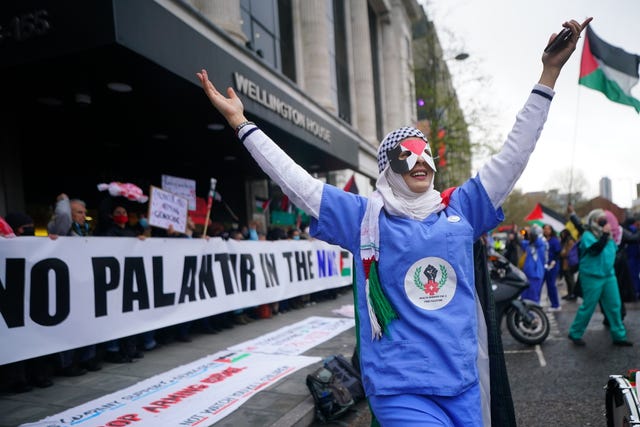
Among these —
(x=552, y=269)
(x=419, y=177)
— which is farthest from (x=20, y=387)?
(x=552, y=269)

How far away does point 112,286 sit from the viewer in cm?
558

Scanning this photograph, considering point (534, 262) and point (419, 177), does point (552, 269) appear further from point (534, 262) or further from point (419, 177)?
point (419, 177)

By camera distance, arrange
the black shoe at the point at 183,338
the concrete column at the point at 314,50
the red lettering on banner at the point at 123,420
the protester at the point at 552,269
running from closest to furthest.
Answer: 1. the red lettering on banner at the point at 123,420
2. the black shoe at the point at 183,338
3. the protester at the point at 552,269
4. the concrete column at the point at 314,50

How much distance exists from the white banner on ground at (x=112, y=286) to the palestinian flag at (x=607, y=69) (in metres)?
6.07

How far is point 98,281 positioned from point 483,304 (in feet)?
15.2

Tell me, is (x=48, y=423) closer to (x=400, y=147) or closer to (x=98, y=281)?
(x=98, y=281)

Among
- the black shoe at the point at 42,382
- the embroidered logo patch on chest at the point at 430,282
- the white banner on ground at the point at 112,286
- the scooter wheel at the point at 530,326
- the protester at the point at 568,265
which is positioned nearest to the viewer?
the embroidered logo patch on chest at the point at 430,282

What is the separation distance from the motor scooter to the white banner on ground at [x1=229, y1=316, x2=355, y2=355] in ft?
8.43

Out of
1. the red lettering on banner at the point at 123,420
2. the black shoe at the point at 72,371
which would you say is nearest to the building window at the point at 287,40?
the black shoe at the point at 72,371

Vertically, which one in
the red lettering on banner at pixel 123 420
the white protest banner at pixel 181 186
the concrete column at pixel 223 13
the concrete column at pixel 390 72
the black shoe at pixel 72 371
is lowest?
the red lettering on banner at pixel 123 420

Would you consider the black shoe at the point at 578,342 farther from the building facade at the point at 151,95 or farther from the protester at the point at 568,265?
the building facade at the point at 151,95

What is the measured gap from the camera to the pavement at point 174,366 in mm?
3963

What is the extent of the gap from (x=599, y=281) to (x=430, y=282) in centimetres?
586

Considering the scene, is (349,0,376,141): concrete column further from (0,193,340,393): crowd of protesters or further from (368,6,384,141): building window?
(0,193,340,393): crowd of protesters
